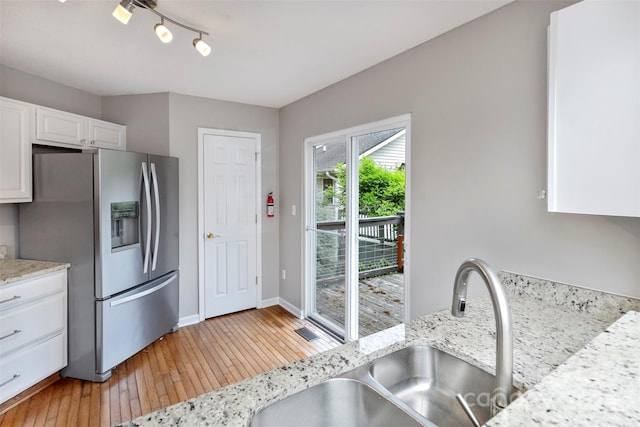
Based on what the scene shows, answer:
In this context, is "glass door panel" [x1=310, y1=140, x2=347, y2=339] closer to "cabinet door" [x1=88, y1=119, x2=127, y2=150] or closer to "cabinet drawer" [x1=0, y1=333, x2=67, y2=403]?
"cabinet door" [x1=88, y1=119, x2=127, y2=150]

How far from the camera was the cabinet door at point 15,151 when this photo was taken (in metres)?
2.33

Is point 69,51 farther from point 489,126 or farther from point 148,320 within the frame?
point 489,126

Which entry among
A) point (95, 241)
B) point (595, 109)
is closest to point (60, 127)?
point (95, 241)

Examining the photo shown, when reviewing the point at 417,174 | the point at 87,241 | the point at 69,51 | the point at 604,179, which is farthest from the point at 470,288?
the point at 69,51

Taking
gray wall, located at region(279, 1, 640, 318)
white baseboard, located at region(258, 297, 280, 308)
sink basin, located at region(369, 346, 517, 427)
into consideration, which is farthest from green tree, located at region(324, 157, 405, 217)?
white baseboard, located at region(258, 297, 280, 308)

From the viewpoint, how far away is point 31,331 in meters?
2.23

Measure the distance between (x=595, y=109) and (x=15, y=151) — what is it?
351 centimetres

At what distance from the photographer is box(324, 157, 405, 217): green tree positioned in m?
2.56

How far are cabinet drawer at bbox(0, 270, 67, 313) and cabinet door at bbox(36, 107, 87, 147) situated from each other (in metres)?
1.13

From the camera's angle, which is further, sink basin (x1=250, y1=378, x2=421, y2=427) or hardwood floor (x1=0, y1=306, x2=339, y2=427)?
hardwood floor (x1=0, y1=306, x2=339, y2=427)

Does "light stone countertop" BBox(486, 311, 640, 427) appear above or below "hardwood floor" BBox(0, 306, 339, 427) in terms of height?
above

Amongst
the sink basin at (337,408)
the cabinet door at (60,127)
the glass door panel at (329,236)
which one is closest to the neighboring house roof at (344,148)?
the glass door panel at (329,236)

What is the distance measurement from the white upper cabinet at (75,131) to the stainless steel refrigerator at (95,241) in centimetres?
28

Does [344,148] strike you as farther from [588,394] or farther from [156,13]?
[588,394]
